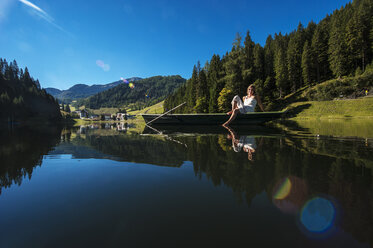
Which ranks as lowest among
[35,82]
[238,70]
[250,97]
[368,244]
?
[368,244]

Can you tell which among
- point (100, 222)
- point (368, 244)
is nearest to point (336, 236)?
point (368, 244)

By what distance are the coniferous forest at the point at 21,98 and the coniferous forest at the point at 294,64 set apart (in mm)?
64064

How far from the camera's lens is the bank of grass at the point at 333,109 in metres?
27.2

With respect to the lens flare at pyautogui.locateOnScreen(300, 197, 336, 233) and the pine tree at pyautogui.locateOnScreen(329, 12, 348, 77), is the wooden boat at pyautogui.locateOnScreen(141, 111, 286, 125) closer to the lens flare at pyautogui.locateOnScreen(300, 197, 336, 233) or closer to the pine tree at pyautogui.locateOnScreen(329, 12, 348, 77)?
the lens flare at pyautogui.locateOnScreen(300, 197, 336, 233)

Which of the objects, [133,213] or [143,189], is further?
[143,189]

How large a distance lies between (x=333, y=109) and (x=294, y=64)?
18202 millimetres

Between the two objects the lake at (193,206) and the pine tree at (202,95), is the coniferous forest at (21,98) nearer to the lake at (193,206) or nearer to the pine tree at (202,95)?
the pine tree at (202,95)

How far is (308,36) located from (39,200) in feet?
227

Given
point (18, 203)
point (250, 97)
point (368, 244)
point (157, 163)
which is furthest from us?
point (250, 97)

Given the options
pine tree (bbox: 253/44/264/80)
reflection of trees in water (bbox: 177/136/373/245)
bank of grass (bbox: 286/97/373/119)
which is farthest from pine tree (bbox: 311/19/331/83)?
reflection of trees in water (bbox: 177/136/373/245)

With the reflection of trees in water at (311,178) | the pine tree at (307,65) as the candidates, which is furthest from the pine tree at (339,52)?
the reflection of trees in water at (311,178)

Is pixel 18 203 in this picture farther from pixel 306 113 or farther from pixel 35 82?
pixel 35 82

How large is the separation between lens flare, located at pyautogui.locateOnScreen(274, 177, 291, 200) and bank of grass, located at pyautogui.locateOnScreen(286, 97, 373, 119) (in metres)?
30.7

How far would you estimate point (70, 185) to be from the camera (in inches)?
88.3
